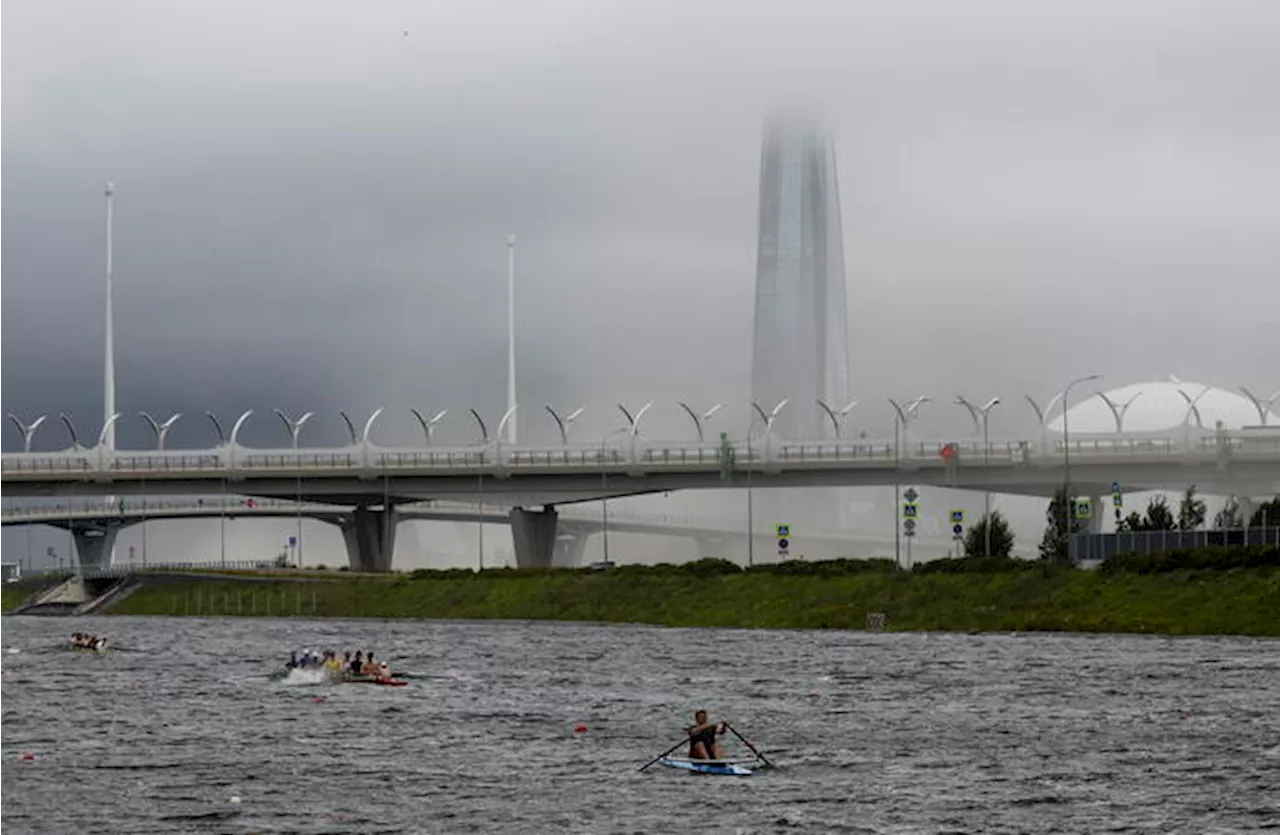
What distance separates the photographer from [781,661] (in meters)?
121

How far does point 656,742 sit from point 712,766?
9390 mm

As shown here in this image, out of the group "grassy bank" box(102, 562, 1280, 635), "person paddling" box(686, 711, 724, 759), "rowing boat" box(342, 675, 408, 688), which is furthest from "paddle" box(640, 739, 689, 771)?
"grassy bank" box(102, 562, 1280, 635)

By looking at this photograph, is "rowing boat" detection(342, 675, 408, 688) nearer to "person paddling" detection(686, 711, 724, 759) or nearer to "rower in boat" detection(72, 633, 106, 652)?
"person paddling" detection(686, 711, 724, 759)

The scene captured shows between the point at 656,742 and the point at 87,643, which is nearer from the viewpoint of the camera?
the point at 656,742

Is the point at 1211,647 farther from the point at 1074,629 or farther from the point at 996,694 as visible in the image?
the point at 996,694

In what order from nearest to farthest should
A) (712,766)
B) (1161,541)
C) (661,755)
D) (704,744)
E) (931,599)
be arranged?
(712,766)
(704,744)
(661,755)
(1161,541)
(931,599)

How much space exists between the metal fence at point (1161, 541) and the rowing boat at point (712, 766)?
82.8 meters

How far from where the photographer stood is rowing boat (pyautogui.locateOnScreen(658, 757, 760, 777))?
68500mm

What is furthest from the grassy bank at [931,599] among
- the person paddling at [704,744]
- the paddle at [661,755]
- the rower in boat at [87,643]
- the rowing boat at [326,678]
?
the person paddling at [704,744]

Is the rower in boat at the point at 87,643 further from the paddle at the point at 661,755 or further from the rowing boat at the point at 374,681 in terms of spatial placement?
the paddle at the point at 661,755

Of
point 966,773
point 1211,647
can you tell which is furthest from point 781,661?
point 966,773

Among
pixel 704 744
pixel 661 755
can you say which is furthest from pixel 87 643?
pixel 704 744

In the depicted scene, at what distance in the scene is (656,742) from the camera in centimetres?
7781

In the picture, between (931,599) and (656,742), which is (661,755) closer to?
(656,742)
